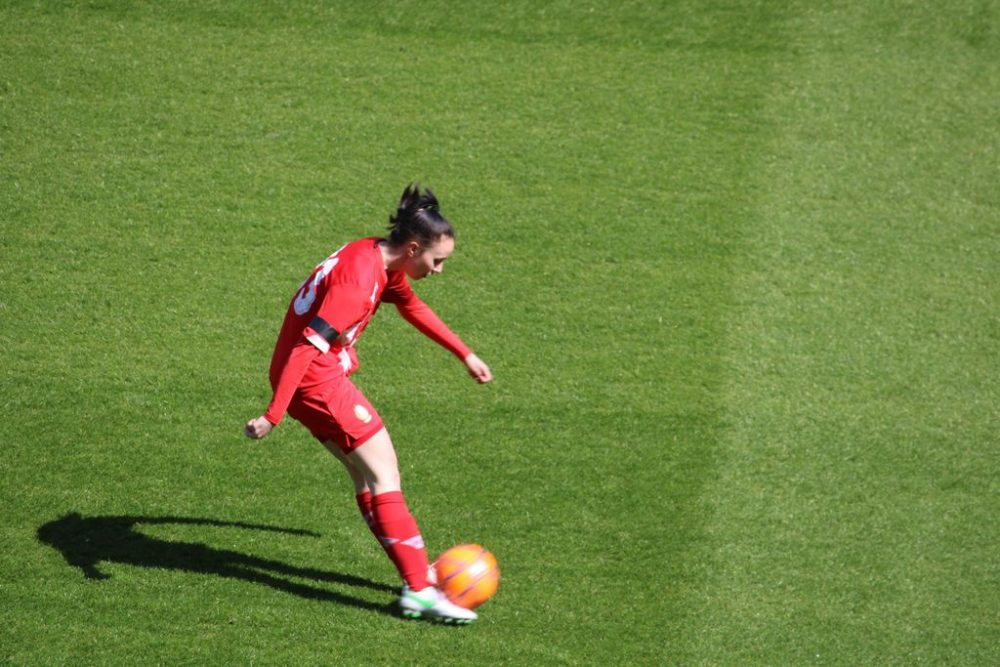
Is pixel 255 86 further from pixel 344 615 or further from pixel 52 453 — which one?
pixel 344 615

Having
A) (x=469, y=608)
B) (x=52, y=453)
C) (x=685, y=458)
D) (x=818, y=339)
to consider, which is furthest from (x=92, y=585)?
(x=818, y=339)

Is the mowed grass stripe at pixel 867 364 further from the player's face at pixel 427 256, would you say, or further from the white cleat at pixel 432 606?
the player's face at pixel 427 256

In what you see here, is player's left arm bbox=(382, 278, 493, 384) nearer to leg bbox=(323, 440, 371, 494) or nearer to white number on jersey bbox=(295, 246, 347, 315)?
white number on jersey bbox=(295, 246, 347, 315)

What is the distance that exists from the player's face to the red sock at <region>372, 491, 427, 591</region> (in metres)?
1.00

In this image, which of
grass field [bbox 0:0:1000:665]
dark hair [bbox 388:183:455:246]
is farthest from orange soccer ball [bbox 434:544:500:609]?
dark hair [bbox 388:183:455:246]

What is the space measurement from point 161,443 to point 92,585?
1013 millimetres

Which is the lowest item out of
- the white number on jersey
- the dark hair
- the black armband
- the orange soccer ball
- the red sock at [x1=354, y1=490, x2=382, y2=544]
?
the orange soccer ball

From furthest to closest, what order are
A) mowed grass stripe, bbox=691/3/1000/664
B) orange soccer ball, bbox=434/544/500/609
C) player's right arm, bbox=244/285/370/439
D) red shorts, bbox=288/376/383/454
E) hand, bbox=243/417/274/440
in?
mowed grass stripe, bbox=691/3/1000/664, orange soccer ball, bbox=434/544/500/609, red shorts, bbox=288/376/383/454, player's right arm, bbox=244/285/370/439, hand, bbox=243/417/274/440

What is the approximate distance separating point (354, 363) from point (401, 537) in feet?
2.68

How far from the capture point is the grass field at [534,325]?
561cm

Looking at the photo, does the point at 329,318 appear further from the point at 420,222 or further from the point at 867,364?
the point at 867,364

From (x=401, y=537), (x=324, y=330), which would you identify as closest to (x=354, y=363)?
(x=324, y=330)

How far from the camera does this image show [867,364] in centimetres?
715

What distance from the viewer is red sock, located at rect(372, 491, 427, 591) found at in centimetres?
527
